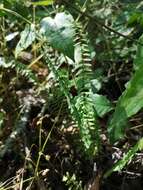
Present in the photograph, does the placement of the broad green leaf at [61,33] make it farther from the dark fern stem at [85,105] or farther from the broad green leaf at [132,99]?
the broad green leaf at [132,99]

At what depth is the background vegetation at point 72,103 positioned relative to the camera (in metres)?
1.43

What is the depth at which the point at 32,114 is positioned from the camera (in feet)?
6.20

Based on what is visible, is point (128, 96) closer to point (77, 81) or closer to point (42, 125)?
point (77, 81)

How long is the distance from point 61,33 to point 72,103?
21 centimetres

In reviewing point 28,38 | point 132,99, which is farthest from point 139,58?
point 28,38

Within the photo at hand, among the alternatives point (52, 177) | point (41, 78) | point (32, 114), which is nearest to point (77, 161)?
point (52, 177)

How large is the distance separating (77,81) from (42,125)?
14.7 inches

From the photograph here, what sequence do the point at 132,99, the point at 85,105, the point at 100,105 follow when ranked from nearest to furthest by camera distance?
the point at 132,99
the point at 85,105
the point at 100,105

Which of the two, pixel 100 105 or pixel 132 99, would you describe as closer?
pixel 132 99

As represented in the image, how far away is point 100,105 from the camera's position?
1558mm

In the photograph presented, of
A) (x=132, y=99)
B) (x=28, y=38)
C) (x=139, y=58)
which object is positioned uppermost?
(x=28, y=38)

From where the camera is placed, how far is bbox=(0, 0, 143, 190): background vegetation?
1427 millimetres

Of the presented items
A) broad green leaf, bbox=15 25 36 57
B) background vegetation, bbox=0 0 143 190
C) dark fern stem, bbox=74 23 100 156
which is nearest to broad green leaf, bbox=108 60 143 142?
background vegetation, bbox=0 0 143 190

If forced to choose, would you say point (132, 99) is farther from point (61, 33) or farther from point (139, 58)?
point (61, 33)
